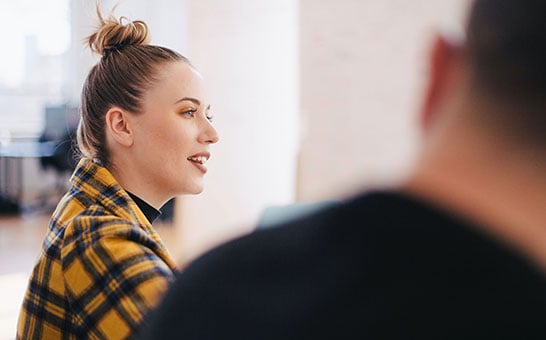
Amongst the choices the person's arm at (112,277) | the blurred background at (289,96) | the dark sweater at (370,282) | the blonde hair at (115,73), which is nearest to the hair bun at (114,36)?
the blonde hair at (115,73)

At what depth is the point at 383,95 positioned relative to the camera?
385 cm

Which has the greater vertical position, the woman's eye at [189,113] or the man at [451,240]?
the man at [451,240]

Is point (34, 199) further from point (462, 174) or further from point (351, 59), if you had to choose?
point (462, 174)

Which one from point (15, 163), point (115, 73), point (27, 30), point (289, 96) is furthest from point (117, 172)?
point (27, 30)

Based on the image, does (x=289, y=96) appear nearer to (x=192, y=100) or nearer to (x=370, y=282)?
(x=192, y=100)

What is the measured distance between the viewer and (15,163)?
23.6ft

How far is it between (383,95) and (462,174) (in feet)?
11.7

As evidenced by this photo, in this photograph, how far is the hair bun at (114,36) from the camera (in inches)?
53.0

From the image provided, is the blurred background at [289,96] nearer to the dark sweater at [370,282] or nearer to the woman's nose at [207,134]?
the woman's nose at [207,134]

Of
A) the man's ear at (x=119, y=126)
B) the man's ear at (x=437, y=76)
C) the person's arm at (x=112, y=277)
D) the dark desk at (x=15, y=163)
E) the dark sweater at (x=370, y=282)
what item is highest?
the man's ear at (x=437, y=76)

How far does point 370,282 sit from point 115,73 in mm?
1060

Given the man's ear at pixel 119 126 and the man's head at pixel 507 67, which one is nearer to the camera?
the man's head at pixel 507 67

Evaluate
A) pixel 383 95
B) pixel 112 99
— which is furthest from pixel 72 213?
pixel 383 95

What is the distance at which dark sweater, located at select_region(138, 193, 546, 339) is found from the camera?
33 cm
